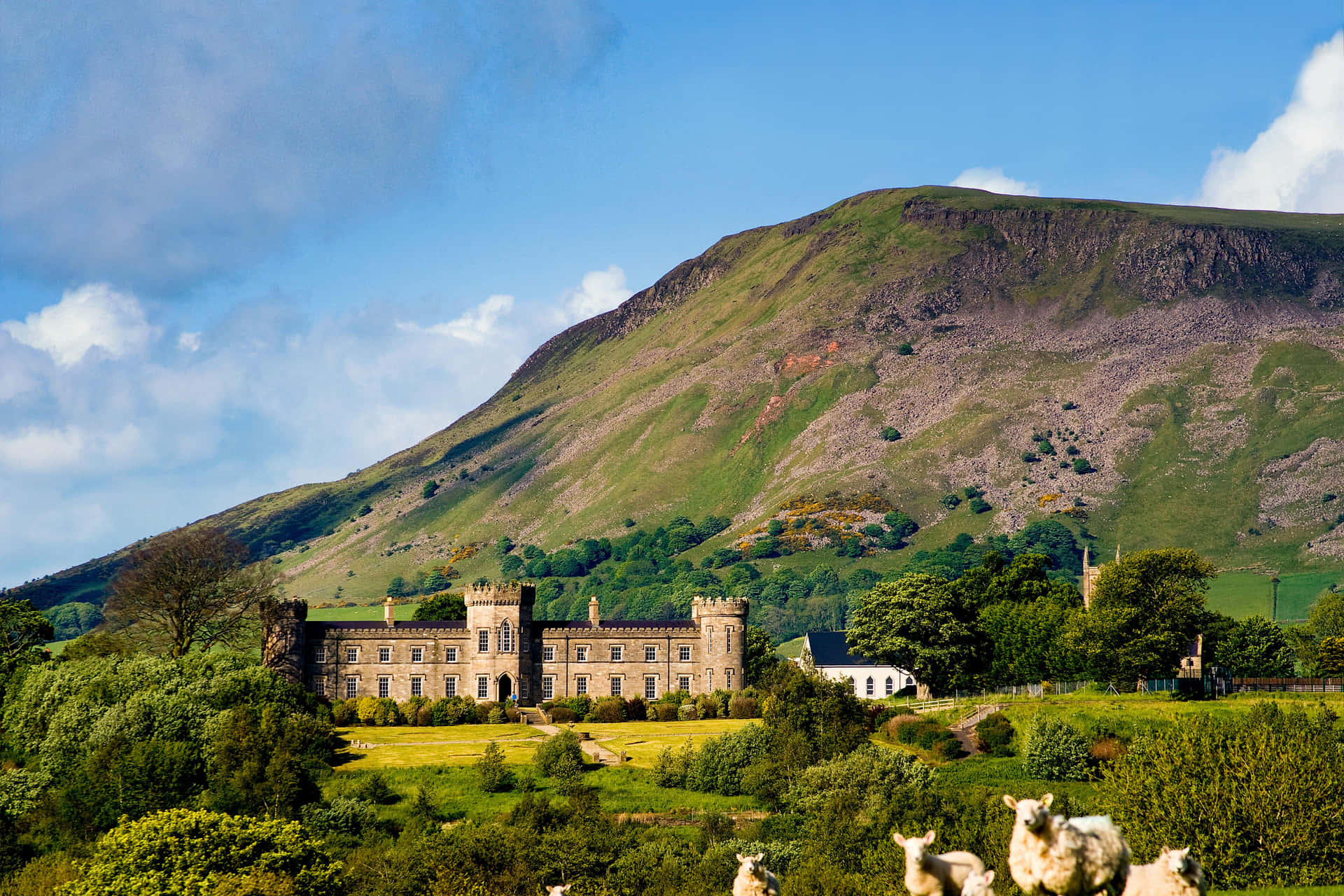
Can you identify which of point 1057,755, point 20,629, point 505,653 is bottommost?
point 1057,755

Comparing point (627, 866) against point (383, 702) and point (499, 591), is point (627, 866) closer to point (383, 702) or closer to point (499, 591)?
point (383, 702)

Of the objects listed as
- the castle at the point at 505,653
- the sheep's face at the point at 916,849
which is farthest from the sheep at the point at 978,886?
the castle at the point at 505,653

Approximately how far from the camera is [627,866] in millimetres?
63938

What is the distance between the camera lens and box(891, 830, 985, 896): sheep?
12.6 metres

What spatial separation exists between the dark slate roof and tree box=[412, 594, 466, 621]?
43.3 metres

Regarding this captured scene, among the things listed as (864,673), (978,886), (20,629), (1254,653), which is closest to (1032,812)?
(978,886)

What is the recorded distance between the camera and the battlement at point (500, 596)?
122 meters

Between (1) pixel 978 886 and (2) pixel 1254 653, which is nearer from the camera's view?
(1) pixel 978 886

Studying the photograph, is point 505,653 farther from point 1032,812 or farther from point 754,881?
point 1032,812

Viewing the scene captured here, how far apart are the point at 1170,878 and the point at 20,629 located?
126434 millimetres

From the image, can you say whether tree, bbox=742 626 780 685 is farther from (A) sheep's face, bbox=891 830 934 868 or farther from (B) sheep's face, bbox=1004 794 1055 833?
(B) sheep's face, bbox=1004 794 1055 833

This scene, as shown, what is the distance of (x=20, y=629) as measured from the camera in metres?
122

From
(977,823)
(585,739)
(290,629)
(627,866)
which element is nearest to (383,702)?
(290,629)

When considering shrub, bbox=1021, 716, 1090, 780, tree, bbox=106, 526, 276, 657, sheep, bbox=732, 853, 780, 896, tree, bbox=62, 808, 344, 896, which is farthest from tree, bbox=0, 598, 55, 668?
sheep, bbox=732, 853, 780, 896
